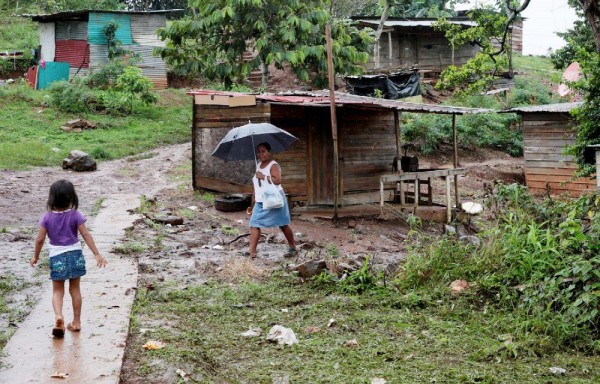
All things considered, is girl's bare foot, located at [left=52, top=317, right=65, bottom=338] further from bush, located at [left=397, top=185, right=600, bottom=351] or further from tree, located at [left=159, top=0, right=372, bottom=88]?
tree, located at [left=159, top=0, right=372, bottom=88]

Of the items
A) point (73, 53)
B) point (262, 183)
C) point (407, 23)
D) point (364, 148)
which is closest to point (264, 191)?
point (262, 183)

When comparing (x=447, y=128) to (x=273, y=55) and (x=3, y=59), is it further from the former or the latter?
(x=3, y=59)

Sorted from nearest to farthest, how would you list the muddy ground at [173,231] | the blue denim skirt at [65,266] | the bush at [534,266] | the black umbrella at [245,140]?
1. the blue denim skirt at [65,266]
2. the bush at [534,266]
3. the muddy ground at [173,231]
4. the black umbrella at [245,140]

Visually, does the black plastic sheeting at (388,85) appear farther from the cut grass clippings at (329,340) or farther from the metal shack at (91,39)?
the cut grass clippings at (329,340)

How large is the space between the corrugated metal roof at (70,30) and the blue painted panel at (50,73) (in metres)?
1.42

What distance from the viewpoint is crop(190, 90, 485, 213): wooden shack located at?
13.5m

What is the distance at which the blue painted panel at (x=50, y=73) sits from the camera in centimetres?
2706

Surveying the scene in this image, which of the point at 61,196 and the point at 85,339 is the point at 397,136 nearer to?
the point at 61,196

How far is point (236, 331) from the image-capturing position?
564 centimetres

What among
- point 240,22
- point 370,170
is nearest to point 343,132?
point 370,170

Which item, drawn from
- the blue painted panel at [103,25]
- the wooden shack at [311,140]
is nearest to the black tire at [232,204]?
the wooden shack at [311,140]

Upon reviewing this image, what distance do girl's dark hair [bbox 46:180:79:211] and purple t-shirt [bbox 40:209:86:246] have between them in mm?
51

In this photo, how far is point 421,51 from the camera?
113 feet

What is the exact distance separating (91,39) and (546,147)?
1799 centimetres
